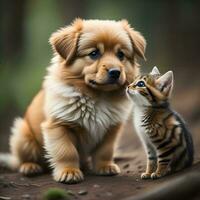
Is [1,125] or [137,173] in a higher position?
[137,173]

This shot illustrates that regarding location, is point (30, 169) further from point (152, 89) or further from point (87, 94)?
point (152, 89)

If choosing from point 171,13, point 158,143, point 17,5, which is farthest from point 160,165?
point 17,5

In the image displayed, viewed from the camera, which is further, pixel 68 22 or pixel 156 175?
pixel 68 22

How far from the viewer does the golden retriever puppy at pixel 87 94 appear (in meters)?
6.22

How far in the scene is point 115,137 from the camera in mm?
6758

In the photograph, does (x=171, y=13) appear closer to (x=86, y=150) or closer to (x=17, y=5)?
(x=17, y=5)

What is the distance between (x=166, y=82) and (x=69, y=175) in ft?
4.53

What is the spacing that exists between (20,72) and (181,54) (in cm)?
343

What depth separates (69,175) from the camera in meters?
6.23

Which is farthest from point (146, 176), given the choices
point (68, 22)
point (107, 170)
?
point (68, 22)

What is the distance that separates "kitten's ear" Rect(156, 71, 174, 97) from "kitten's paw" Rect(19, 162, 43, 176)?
6.50ft

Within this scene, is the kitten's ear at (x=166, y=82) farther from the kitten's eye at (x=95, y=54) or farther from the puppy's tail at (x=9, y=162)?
the puppy's tail at (x=9, y=162)

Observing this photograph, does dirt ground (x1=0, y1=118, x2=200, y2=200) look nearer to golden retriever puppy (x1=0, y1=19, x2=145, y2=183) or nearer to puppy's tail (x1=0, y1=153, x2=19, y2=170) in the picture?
golden retriever puppy (x1=0, y1=19, x2=145, y2=183)

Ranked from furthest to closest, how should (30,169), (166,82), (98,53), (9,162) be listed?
(9,162) < (30,169) < (98,53) < (166,82)
